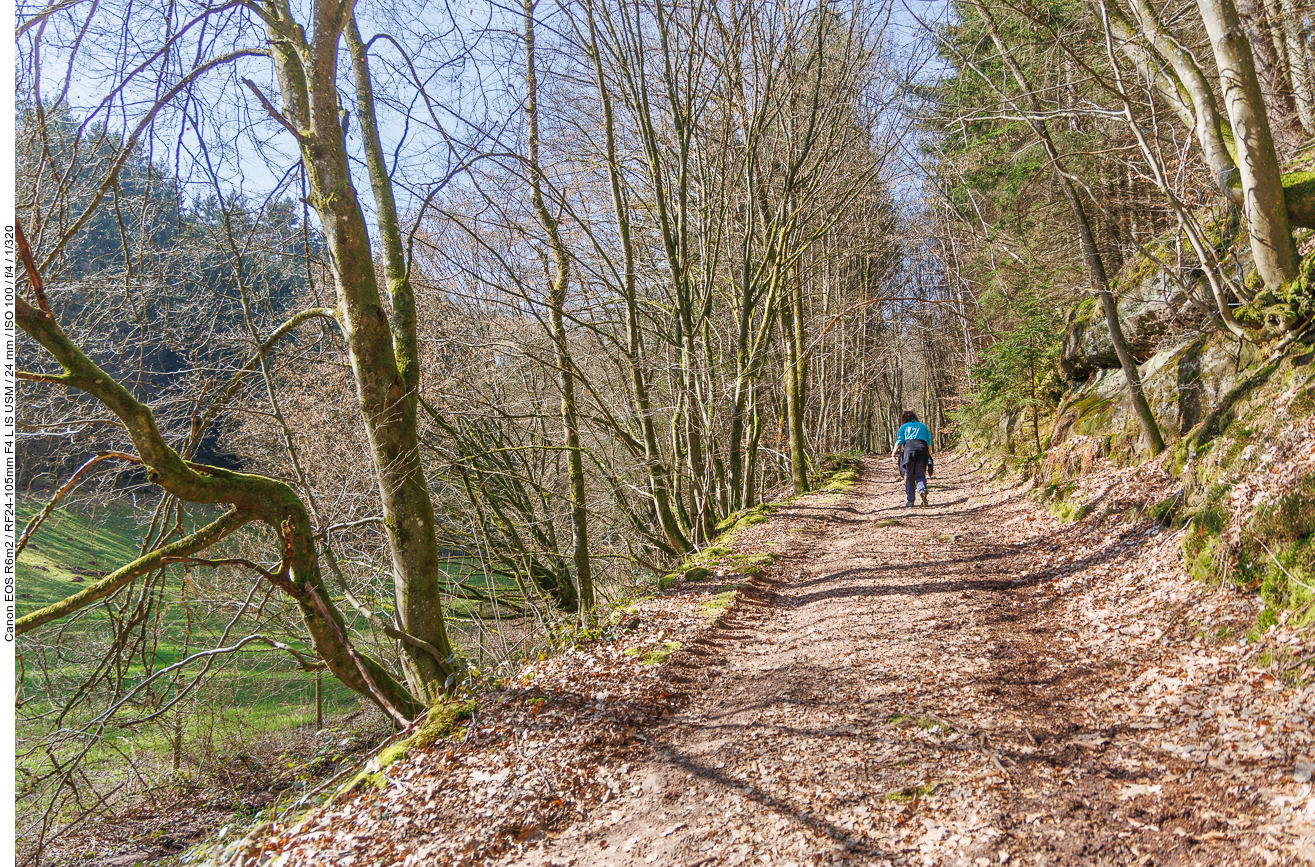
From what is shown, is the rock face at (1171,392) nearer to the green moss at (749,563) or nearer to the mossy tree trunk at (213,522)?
the green moss at (749,563)

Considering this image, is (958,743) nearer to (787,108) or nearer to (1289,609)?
(1289,609)

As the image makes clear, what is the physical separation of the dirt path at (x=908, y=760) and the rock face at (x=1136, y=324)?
186 inches

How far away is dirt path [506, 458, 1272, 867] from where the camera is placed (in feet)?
8.38

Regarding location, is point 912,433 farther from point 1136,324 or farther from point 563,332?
point 563,332

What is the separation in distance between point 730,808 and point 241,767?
27.9 feet

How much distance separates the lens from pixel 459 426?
9.74m

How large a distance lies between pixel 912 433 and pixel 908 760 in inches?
344

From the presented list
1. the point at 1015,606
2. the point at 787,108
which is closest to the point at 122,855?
the point at 1015,606

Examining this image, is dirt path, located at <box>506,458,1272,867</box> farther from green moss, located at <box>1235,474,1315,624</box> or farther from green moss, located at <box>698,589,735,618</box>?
green moss, located at <box>1235,474,1315,624</box>

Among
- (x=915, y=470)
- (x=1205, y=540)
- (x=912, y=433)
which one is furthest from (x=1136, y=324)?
(x=1205, y=540)

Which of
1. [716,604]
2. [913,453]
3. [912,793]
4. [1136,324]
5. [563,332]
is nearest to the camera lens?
[912,793]

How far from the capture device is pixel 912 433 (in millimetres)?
11195

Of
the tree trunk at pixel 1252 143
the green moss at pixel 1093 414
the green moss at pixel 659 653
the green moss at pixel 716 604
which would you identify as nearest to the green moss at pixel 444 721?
the green moss at pixel 659 653

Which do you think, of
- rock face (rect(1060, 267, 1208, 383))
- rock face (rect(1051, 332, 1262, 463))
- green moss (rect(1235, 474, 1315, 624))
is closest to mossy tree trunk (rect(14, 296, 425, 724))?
green moss (rect(1235, 474, 1315, 624))
